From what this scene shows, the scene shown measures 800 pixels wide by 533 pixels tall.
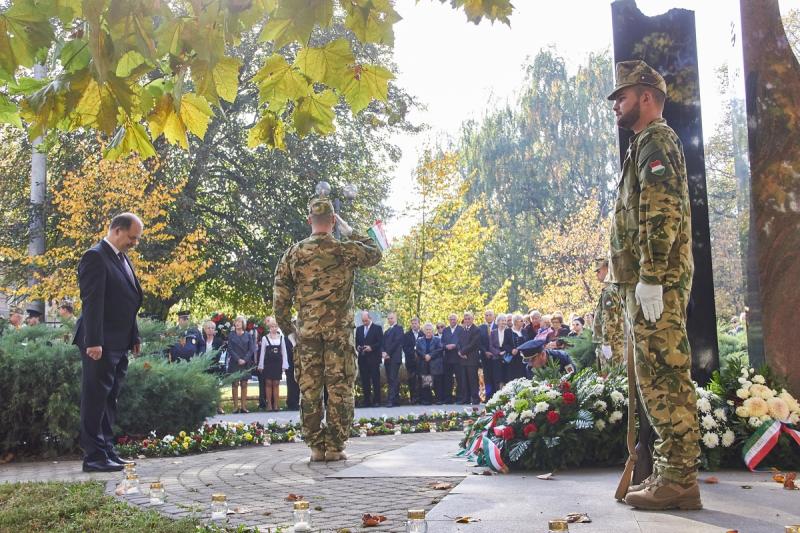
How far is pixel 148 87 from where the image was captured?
4078 millimetres

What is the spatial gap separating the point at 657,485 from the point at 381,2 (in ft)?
9.99

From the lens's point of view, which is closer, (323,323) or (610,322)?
(323,323)

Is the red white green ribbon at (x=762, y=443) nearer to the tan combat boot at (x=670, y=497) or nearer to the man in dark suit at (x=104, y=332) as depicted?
the tan combat boot at (x=670, y=497)

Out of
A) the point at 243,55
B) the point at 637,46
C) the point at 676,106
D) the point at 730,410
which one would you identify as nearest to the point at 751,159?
the point at 676,106

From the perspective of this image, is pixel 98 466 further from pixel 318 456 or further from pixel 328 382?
pixel 328 382

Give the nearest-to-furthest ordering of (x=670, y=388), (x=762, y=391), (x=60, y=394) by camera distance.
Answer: (x=670, y=388) → (x=762, y=391) → (x=60, y=394)

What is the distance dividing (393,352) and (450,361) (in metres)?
1.36

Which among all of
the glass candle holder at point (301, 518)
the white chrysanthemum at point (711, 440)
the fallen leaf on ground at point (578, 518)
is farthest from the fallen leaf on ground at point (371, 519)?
the white chrysanthemum at point (711, 440)

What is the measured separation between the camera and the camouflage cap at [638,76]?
506cm

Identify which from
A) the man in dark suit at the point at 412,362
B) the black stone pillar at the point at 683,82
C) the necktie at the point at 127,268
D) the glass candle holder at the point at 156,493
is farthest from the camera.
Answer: the man in dark suit at the point at 412,362

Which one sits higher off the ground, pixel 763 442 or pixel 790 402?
pixel 790 402

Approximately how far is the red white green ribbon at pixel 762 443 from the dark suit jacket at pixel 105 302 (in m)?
5.63

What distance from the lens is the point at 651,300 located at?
4742 mm

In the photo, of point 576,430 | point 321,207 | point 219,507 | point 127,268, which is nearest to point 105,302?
point 127,268
